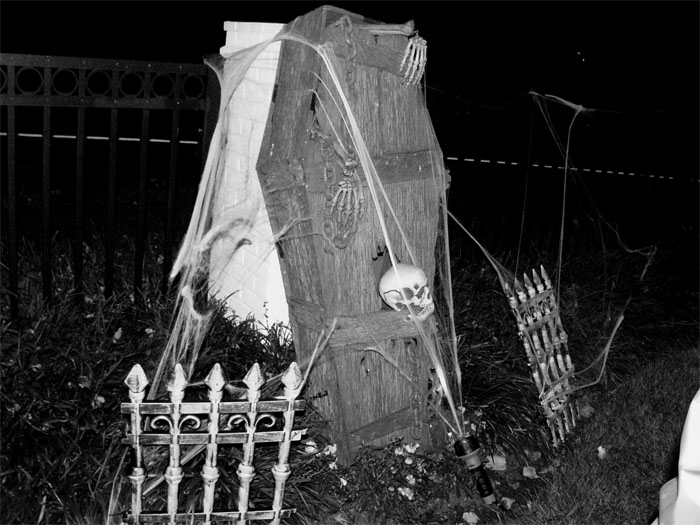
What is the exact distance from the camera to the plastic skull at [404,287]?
370 cm

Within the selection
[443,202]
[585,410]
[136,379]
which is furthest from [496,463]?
[136,379]

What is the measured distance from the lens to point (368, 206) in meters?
3.73

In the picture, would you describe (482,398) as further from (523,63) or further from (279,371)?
(523,63)

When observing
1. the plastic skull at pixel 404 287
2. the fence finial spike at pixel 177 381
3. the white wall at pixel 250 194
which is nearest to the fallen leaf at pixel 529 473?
the plastic skull at pixel 404 287

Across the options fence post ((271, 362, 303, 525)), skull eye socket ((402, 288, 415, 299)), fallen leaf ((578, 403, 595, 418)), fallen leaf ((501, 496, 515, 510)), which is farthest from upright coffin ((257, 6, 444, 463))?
fallen leaf ((578, 403, 595, 418))

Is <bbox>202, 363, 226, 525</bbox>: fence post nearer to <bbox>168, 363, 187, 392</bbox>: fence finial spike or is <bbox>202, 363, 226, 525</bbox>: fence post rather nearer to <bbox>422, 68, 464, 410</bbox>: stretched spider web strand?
<bbox>168, 363, 187, 392</bbox>: fence finial spike

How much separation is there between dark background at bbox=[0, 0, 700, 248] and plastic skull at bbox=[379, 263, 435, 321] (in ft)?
8.48

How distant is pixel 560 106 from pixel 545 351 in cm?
376

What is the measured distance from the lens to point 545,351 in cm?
463

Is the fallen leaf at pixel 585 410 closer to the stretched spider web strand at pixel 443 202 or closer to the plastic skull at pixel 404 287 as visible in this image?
the stretched spider web strand at pixel 443 202

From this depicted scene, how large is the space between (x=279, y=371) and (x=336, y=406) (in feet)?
1.70

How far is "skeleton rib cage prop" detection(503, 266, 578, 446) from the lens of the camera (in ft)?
14.7

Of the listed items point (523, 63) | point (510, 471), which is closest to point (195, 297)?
point (510, 471)

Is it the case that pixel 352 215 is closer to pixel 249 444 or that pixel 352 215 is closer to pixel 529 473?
pixel 249 444
